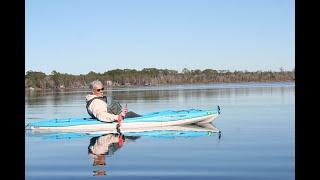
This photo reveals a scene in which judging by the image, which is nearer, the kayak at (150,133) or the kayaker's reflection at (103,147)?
the kayaker's reflection at (103,147)

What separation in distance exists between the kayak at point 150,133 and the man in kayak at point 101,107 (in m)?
0.42

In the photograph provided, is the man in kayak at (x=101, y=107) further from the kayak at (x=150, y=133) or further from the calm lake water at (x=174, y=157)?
the calm lake water at (x=174, y=157)

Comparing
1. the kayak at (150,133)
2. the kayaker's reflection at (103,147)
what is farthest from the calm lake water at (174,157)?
the kayak at (150,133)

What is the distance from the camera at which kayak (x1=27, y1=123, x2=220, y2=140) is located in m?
13.6

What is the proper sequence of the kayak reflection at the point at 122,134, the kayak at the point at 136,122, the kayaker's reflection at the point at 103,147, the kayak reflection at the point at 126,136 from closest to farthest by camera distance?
the kayaker's reflection at the point at 103,147 < the kayak reflection at the point at 126,136 < the kayak reflection at the point at 122,134 < the kayak at the point at 136,122

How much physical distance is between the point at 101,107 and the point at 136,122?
124 cm

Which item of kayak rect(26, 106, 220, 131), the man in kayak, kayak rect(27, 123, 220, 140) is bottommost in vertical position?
kayak rect(27, 123, 220, 140)

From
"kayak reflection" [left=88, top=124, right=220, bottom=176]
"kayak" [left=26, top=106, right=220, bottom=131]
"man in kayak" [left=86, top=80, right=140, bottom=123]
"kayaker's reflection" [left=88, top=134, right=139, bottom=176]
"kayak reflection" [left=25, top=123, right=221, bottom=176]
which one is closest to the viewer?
"kayaker's reflection" [left=88, top=134, right=139, bottom=176]

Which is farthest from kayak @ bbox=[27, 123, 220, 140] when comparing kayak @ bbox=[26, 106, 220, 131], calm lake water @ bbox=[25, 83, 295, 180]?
calm lake water @ bbox=[25, 83, 295, 180]

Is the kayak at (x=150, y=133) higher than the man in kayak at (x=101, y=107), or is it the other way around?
the man in kayak at (x=101, y=107)

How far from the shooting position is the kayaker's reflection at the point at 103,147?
826 centimetres

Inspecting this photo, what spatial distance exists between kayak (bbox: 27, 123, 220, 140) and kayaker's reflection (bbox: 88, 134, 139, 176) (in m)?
0.56

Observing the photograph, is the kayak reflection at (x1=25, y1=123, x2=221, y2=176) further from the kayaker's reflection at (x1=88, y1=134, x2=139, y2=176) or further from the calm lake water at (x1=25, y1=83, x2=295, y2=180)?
the calm lake water at (x1=25, y1=83, x2=295, y2=180)
